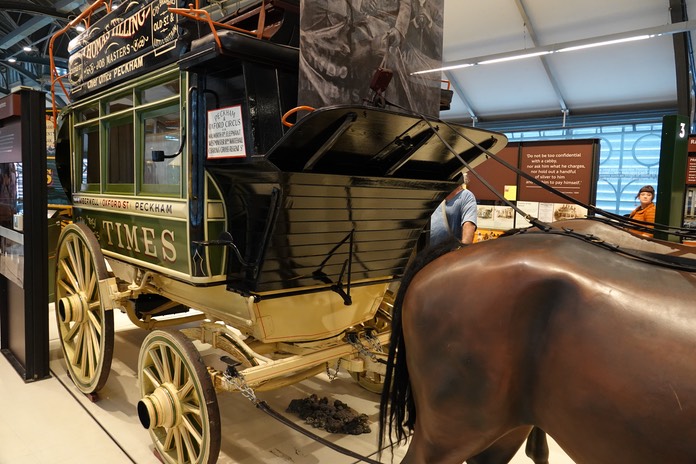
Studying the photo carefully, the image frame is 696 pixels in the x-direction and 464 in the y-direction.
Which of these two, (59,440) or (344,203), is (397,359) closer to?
(344,203)

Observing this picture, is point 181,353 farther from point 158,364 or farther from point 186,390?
point 158,364

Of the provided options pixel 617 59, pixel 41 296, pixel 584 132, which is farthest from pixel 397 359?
pixel 584 132

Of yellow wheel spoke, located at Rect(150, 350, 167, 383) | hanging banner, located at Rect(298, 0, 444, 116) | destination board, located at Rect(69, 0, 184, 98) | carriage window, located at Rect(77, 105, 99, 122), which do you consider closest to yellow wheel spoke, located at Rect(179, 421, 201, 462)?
yellow wheel spoke, located at Rect(150, 350, 167, 383)

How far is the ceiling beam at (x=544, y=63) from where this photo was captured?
6896 mm

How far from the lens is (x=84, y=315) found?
3141 mm

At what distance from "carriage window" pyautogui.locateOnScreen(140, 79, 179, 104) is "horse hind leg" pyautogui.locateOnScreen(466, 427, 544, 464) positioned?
209 cm

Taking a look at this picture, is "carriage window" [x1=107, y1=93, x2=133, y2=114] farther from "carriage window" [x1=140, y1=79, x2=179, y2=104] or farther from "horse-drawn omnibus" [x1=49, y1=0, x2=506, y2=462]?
"carriage window" [x1=140, y1=79, x2=179, y2=104]

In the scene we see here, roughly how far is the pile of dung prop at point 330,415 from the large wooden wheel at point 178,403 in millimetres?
779

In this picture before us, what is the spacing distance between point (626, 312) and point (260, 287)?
147cm

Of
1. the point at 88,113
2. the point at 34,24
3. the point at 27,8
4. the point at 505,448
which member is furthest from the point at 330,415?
the point at 34,24

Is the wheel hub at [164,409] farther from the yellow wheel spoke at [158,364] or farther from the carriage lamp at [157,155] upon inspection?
the carriage lamp at [157,155]

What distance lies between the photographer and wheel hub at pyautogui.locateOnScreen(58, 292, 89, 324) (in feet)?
10.2

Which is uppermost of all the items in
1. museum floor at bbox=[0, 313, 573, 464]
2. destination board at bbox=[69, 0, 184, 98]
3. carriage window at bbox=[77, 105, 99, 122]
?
destination board at bbox=[69, 0, 184, 98]

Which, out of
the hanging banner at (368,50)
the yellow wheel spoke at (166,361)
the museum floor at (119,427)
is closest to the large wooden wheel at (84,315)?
the museum floor at (119,427)
